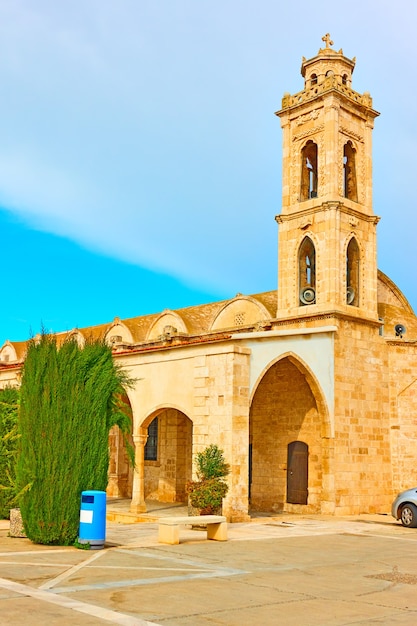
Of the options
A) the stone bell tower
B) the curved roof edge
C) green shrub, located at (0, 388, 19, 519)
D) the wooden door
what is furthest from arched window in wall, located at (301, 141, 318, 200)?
green shrub, located at (0, 388, 19, 519)

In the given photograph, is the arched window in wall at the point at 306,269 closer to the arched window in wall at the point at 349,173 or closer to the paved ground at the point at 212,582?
the arched window in wall at the point at 349,173

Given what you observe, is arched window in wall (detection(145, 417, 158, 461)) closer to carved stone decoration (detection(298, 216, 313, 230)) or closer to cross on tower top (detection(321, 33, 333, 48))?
carved stone decoration (detection(298, 216, 313, 230))

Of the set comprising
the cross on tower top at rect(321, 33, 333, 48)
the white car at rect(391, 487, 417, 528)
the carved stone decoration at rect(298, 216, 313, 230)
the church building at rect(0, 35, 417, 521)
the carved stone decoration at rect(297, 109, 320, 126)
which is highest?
the cross on tower top at rect(321, 33, 333, 48)

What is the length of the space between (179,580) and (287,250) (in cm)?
1462

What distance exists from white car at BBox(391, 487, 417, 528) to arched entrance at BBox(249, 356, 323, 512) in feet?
10.7

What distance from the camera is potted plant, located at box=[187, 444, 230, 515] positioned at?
54.1 feet

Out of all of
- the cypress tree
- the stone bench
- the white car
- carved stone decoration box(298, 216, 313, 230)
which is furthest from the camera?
carved stone decoration box(298, 216, 313, 230)

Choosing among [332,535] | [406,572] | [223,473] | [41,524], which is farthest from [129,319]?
[406,572]

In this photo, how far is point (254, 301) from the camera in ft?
79.1

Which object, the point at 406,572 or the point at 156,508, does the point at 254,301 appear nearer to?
the point at 156,508

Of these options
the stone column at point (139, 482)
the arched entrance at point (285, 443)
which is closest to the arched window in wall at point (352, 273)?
the arched entrance at point (285, 443)

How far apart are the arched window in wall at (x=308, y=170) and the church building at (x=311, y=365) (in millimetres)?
38

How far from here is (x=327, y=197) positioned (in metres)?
21.5

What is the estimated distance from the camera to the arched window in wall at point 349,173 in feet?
75.4
